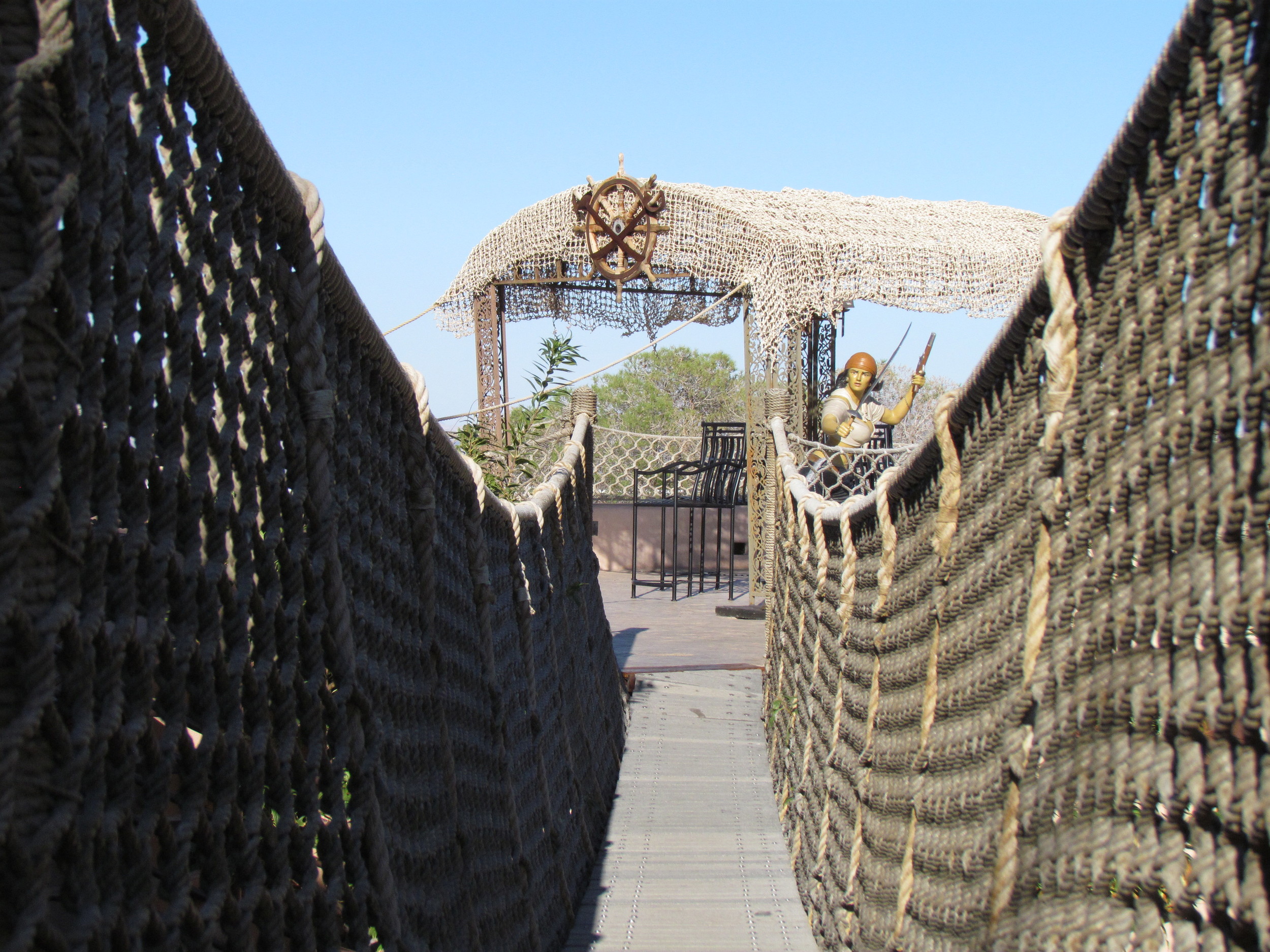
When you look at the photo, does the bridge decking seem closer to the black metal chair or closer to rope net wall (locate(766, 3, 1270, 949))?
rope net wall (locate(766, 3, 1270, 949))

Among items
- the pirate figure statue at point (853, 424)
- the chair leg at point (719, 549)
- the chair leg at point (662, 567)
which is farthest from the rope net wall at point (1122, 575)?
the chair leg at point (719, 549)

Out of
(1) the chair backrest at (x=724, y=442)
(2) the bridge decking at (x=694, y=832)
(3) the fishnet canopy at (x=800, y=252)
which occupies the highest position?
(3) the fishnet canopy at (x=800, y=252)

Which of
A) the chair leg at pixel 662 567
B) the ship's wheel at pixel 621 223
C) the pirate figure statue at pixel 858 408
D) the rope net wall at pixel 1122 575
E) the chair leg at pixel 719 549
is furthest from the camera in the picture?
the chair leg at pixel 719 549

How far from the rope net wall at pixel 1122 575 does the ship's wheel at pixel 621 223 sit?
6.79 meters

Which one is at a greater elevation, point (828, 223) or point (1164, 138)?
point (828, 223)

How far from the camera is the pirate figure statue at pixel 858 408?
7.89 meters

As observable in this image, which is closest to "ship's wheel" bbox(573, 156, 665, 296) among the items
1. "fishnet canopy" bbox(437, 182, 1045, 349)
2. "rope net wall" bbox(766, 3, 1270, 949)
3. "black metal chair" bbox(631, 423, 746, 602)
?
"fishnet canopy" bbox(437, 182, 1045, 349)

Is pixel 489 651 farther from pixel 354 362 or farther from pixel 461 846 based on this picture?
pixel 354 362

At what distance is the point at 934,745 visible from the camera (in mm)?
1693

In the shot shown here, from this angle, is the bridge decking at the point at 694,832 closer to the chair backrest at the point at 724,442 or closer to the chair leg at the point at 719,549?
the chair leg at the point at 719,549

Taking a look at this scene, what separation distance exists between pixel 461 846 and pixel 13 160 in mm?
1379

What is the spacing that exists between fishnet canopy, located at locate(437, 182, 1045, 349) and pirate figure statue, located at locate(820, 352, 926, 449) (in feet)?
1.61

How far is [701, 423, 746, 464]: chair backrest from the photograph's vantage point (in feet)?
31.4

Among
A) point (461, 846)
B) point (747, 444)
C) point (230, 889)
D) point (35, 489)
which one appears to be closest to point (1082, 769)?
point (230, 889)
